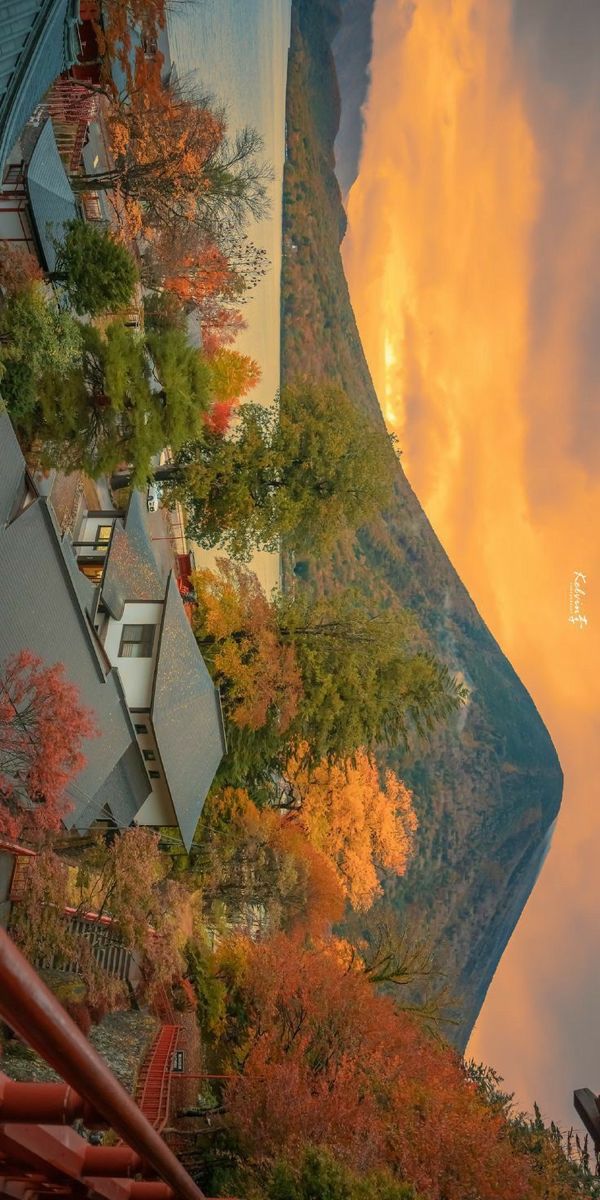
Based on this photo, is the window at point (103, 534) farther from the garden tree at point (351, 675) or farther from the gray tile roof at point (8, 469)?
the garden tree at point (351, 675)

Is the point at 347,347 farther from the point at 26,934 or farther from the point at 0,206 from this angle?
the point at 26,934

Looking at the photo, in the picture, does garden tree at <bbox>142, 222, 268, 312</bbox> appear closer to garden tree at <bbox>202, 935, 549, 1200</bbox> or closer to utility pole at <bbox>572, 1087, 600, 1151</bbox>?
garden tree at <bbox>202, 935, 549, 1200</bbox>

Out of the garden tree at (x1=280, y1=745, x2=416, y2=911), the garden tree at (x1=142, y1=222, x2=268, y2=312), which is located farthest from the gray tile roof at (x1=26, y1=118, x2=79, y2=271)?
the garden tree at (x1=280, y1=745, x2=416, y2=911)

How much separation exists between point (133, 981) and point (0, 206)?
28297mm

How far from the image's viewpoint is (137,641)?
108ft

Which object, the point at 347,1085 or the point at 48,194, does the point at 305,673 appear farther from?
the point at 48,194

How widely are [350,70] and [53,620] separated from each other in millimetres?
62326

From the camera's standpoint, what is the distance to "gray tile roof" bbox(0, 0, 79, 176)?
21.0 m

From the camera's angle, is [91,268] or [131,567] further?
[131,567]

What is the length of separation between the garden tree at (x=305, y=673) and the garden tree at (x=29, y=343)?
14.3 metres

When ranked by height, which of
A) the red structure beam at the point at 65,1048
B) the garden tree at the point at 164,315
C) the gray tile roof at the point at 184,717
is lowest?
the red structure beam at the point at 65,1048

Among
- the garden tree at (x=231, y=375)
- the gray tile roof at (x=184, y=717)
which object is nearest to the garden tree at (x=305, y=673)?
the gray tile roof at (x=184, y=717)

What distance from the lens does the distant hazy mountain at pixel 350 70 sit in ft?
208

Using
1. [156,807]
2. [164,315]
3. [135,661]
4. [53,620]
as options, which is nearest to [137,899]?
[156,807]
